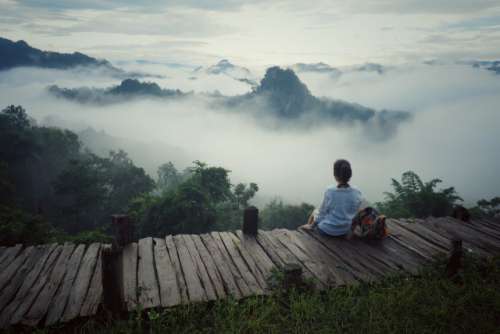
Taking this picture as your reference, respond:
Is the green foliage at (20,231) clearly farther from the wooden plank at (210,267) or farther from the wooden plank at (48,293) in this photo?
the wooden plank at (210,267)

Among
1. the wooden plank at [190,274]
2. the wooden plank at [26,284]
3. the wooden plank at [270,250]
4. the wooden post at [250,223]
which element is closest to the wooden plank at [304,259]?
the wooden plank at [270,250]

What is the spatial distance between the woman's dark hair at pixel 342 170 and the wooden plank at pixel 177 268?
309 centimetres

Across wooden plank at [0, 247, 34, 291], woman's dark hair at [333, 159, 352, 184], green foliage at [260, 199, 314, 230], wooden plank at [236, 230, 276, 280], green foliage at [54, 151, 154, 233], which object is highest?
woman's dark hair at [333, 159, 352, 184]

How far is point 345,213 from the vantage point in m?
6.26

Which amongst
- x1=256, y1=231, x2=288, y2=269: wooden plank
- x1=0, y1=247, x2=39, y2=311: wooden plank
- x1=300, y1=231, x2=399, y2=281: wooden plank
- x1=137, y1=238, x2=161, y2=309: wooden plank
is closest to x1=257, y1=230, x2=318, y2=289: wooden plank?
x1=256, y1=231, x2=288, y2=269: wooden plank

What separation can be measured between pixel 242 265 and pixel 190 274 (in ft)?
2.75

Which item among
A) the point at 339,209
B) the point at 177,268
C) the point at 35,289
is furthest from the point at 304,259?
the point at 35,289

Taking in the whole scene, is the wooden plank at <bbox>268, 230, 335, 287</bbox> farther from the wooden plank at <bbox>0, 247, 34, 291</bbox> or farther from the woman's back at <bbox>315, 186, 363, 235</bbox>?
Result: the wooden plank at <bbox>0, 247, 34, 291</bbox>

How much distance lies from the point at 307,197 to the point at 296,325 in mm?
118116

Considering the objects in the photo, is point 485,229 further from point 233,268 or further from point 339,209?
point 233,268

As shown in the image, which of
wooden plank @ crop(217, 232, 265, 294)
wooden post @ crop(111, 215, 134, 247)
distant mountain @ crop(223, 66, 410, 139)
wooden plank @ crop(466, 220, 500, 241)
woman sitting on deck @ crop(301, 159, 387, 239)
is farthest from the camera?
distant mountain @ crop(223, 66, 410, 139)

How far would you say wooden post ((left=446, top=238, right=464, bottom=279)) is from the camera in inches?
197

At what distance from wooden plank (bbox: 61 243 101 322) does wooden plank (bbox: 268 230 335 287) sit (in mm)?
3178

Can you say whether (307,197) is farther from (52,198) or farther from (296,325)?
(296,325)
